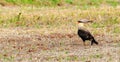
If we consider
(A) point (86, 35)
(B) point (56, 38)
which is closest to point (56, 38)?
A: (B) point (56, 38)

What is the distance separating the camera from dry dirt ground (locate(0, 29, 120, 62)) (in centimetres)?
1078

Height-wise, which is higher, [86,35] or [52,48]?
[86,35]

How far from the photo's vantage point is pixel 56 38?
1461cm

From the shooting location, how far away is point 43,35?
49.7ft

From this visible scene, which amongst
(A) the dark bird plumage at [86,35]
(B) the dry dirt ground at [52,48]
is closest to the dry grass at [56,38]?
(B) the dry dirt ground at [52,48]

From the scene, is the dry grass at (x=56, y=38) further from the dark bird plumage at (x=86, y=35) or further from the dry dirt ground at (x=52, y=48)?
the dark bird plumage at (x=86, y=35)

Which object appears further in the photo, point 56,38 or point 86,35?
point 56,38

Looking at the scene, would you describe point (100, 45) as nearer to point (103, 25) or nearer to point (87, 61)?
point (87, 61)

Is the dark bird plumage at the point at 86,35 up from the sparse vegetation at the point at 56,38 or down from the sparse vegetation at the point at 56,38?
up

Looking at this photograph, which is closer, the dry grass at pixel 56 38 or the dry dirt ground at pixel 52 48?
the dry dirt ground at pixel 52 48

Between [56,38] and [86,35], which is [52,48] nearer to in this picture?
[86,35]

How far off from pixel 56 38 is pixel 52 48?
1989 mm

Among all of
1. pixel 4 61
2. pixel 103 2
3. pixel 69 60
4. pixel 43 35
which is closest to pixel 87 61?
pixel 69 60

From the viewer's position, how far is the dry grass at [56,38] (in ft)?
36.3
